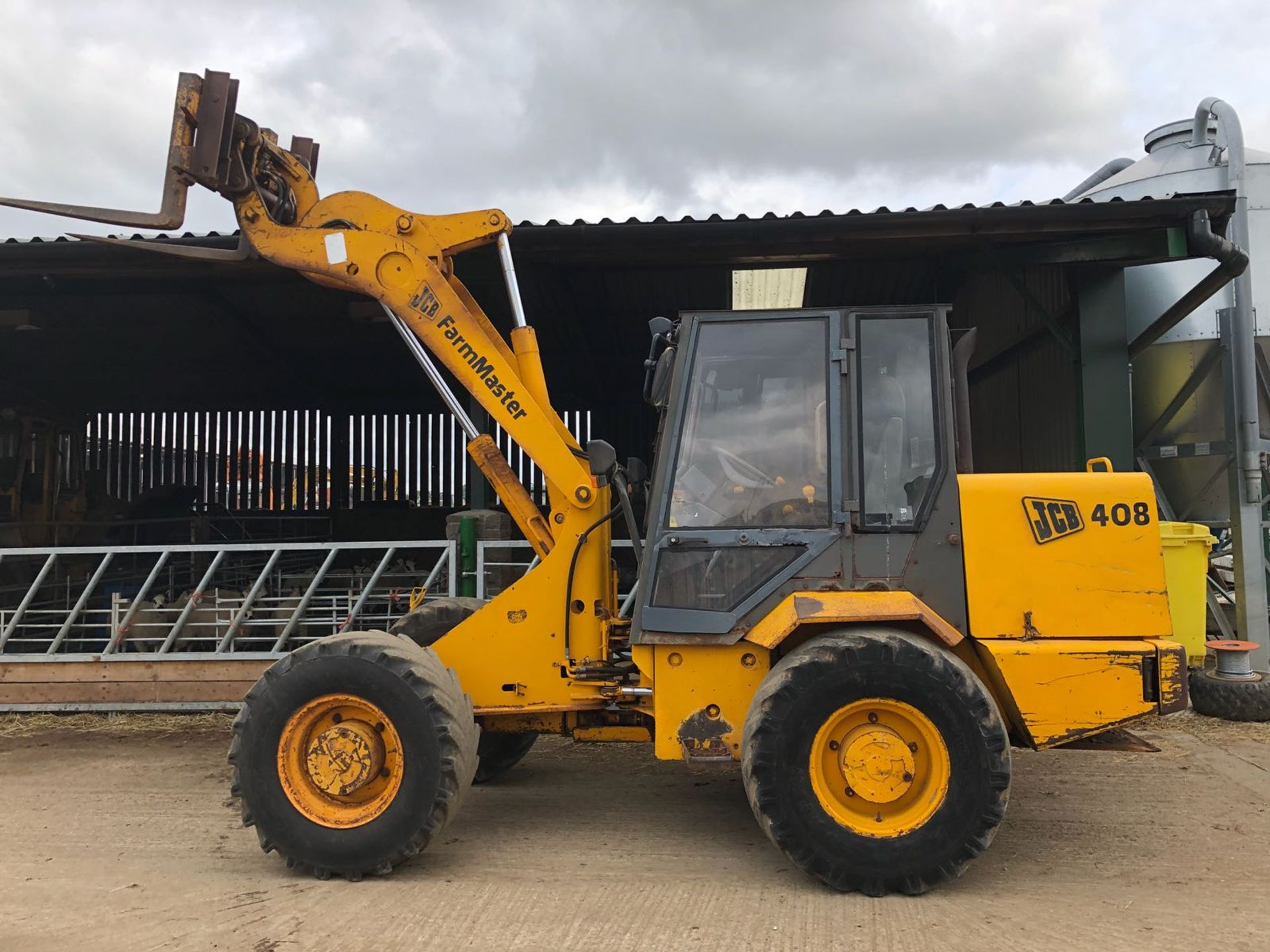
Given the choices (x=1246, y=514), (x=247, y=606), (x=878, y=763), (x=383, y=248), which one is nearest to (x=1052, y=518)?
(x=878, y=763)

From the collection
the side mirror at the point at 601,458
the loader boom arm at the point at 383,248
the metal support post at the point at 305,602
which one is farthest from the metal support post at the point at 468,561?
the side mirror at the point at 601,458

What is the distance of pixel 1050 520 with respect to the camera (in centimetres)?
387

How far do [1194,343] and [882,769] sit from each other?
6.98m

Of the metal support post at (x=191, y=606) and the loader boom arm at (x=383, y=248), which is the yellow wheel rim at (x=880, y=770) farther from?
the metal support post at (x=191, y=606)

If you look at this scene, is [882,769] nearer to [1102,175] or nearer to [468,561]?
[468,561]

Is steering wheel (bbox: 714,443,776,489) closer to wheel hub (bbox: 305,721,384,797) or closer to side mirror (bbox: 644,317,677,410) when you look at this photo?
side mirror (bbox: 644,317,677,410)

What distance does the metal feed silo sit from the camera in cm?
837

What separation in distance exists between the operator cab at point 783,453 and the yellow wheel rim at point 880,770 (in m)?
0.63

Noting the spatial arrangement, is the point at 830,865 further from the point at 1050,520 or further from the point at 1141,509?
the point at 1141,509

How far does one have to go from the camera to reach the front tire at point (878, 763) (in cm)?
358

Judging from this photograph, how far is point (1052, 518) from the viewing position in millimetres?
3869

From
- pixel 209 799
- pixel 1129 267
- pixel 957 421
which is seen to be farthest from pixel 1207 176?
pixel 209 799

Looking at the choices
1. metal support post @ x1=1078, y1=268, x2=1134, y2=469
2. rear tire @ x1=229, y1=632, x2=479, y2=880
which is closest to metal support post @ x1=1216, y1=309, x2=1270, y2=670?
metal support post @ x1=1078, y1=268, x2=1134, y2=469

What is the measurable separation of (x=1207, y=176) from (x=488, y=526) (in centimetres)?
813
